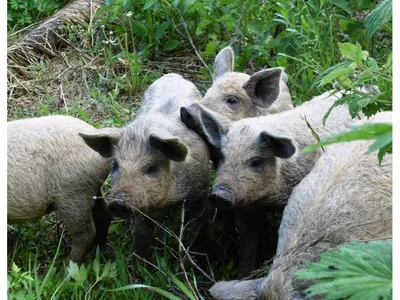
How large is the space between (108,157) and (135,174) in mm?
354

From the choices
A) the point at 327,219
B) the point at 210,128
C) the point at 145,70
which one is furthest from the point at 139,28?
the point at 327,219

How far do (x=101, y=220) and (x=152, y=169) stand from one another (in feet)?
2.43

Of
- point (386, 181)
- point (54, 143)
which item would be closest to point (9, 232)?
point (54, 143)

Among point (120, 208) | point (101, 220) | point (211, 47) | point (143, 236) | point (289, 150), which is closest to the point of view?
point (120, 208)

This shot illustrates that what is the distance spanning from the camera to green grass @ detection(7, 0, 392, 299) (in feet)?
14.6

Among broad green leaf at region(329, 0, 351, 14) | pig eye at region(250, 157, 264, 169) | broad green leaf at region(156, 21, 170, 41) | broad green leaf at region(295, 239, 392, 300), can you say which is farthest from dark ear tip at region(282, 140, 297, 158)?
broad green leaf at region(156, 21, 170, 41)

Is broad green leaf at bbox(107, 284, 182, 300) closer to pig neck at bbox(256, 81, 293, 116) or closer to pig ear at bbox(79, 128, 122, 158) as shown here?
pig ear at bbox(79, 128, 122, 158)

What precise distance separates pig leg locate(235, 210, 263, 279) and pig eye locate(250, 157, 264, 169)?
36 cm

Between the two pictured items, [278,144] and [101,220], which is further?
[101,220]

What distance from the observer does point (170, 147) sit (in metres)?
4.37

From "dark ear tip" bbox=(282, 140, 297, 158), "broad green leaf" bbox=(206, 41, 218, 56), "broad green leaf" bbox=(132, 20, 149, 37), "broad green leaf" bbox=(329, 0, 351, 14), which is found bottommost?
"dark ear tip" bbox=(282, 140, 297, 158)

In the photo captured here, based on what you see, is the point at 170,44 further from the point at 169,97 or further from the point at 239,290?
the point at 239,290

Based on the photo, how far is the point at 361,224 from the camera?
337 cm

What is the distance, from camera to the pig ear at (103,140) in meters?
4.42
